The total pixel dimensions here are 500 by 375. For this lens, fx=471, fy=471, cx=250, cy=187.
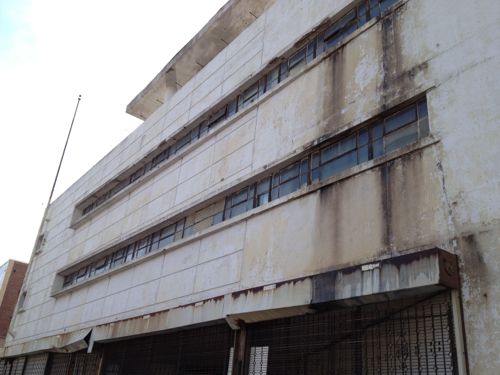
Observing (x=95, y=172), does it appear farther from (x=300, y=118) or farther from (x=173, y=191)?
(x=300, y=118)

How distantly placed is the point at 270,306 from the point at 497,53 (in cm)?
556

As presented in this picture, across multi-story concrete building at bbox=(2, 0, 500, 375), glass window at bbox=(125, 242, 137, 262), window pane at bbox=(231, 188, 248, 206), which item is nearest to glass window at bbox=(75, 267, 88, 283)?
multi-story concrete building at bbox=(2, 0, 500, 375)

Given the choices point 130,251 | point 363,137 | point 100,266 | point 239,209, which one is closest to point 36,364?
point 100,266

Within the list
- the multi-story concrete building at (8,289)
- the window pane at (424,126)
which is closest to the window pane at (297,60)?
the window pane at (424,126)

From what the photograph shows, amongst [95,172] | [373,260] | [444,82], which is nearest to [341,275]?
[373,260]

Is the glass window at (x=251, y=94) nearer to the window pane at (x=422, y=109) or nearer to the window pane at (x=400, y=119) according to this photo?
the window pane at (x=400, y=119)

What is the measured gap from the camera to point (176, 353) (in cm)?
1167

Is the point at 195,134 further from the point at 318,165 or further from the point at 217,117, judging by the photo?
the point at 318,165

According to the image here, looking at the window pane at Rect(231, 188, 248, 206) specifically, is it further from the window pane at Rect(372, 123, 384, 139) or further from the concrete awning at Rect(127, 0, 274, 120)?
the concrete awning at Rect(127, 0, 274, 120)

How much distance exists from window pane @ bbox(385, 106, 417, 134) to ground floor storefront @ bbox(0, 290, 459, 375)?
324 centimetres

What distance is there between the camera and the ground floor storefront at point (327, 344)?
21.1ft

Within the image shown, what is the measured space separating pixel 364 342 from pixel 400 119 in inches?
157

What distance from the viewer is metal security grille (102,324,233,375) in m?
10.4

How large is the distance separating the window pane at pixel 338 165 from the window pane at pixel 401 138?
84cm
